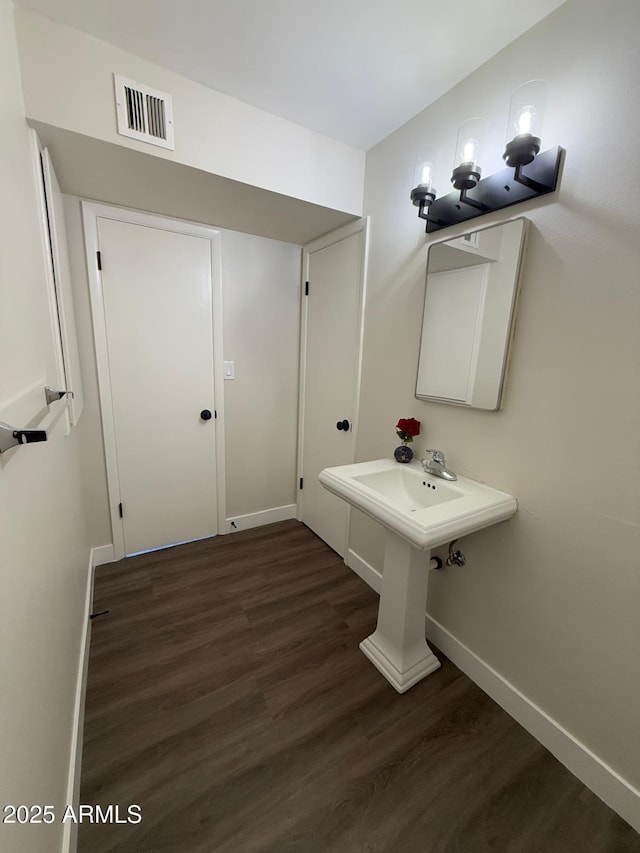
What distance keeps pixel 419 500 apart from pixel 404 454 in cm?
24

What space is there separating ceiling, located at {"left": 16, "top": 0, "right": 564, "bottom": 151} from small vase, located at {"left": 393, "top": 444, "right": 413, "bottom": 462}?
1.57 metres

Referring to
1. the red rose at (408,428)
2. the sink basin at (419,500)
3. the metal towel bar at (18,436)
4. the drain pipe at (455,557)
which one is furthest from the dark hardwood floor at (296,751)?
the metal towel bar at (18,436)

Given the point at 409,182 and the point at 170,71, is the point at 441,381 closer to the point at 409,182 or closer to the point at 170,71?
the point at 409,182

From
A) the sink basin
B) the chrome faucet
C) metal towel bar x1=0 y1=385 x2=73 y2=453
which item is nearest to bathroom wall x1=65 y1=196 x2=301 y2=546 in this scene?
the sink basin

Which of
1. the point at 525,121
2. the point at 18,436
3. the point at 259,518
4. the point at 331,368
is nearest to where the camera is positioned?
the point at 18,436

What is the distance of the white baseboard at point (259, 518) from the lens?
2656 mm

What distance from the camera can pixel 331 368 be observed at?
2.33 m

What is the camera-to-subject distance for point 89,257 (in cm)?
189

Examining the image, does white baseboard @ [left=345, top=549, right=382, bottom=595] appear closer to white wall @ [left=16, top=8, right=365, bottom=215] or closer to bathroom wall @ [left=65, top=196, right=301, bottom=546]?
bathroom wall @ [left=65, top=196, right=301, bottom=546]

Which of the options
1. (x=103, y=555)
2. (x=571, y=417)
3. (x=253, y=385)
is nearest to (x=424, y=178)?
(x=571, y=417)

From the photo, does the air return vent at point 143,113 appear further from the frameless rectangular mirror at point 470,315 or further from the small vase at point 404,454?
the small vase at point 404,454

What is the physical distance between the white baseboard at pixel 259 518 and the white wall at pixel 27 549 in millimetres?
1364

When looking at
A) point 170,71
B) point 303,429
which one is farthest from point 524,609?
point 170,71

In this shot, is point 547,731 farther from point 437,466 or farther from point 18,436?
point 18,436
